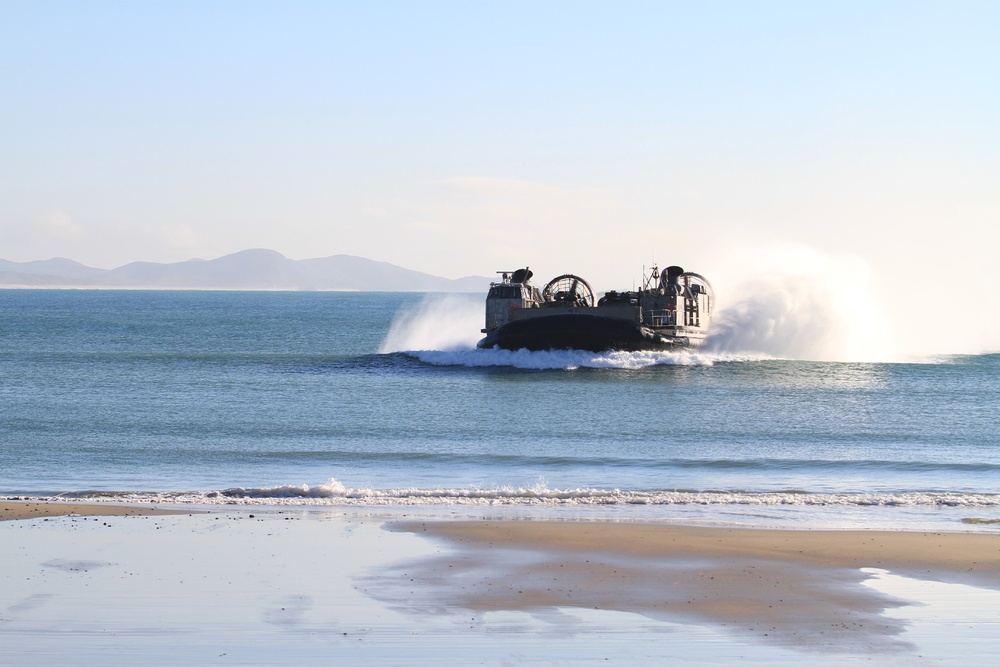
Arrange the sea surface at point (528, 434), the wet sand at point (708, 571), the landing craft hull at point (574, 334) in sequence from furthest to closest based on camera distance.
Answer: the landing craft hull at point (574, 334), the sea surface at point (528, 434), the wet sand at point (708, 571)

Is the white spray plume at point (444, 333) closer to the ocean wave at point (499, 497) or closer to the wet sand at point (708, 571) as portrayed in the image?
the ocean wave at point (499, 497)

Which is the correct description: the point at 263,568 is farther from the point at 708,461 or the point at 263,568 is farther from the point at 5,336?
the point at 5,336

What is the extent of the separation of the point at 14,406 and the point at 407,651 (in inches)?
1093

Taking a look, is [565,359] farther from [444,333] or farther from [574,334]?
[444,333]

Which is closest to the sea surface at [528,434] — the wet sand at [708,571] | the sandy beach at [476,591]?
Result: the wet sand at [708,571]

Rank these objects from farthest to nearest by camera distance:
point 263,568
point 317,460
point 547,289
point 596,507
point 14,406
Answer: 1. point 547,289
2. point 14,406
3. point 317,460
4. point 596,507
5. point 263,568

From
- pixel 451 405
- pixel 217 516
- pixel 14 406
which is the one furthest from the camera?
pixel 451 405

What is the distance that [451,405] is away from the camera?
37.2 meters

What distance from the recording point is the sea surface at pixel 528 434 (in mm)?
19672

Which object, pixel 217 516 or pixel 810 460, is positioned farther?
pixel 810 460

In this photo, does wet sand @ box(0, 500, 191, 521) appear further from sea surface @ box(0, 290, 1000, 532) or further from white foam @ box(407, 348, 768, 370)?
white foam @ box(407, 348, 768, 370)

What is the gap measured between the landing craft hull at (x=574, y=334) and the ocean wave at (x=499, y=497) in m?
33.5

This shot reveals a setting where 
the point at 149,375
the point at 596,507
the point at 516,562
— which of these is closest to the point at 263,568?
the point at 516,562

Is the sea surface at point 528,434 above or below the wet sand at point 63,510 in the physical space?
above
